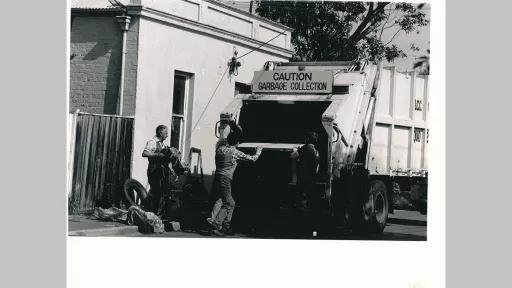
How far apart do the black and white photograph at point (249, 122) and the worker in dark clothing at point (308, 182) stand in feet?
0.05

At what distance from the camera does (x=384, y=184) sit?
44.3 ft

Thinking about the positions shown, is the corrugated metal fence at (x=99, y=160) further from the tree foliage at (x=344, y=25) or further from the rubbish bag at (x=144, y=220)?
the tree foliage at (x=344, y=25)

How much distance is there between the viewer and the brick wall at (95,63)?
41.8 feet

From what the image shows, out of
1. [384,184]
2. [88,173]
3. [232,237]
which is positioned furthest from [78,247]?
[384,184]

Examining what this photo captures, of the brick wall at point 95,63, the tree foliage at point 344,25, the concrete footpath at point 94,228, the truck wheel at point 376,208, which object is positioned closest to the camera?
the concrete footpath at point 94,228

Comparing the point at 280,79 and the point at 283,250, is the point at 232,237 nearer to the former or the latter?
the point at 283,250

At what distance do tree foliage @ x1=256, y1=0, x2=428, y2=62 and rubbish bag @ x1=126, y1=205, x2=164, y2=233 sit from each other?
3522 mm

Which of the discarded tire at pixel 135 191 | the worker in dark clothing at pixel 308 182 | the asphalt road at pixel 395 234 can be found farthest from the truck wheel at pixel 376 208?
the discarded tire at pixel 135 191

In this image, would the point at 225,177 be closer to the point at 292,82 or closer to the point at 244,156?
the point at 244,156

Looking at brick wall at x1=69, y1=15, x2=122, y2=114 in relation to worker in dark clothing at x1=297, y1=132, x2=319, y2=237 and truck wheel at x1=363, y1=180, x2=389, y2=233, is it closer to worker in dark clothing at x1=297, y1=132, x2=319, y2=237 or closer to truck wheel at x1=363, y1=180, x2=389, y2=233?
worker in dark clothing at x1=297, y1=132, x2=319, y2=237

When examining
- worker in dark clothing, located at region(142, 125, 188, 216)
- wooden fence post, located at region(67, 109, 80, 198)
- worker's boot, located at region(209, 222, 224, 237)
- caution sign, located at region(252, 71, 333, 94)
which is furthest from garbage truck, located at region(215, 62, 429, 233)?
wooden fence post, located at region(67, 109, 80, 198)

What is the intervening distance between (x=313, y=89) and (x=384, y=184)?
79.7 inches

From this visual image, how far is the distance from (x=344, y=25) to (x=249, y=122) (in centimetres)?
209

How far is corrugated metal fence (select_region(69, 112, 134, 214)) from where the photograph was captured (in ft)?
40.2
